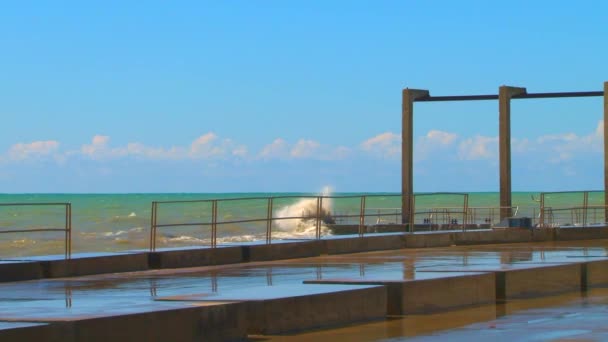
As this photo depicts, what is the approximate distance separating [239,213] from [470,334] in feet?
330

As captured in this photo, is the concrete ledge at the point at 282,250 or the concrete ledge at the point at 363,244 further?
the concrete ledge at the point at 363,244

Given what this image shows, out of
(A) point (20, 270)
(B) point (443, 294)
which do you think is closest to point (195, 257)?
(A) point (20, 270)

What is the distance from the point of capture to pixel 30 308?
427 inches

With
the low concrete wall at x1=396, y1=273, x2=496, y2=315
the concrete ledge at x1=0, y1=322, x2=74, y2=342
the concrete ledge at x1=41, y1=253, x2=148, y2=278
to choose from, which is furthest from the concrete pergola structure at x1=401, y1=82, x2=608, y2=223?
the concrete ledge at x1=0, y1=322, x2=74, y2=342

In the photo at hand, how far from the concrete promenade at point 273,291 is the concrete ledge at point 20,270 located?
19mm

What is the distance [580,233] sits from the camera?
31.7 m

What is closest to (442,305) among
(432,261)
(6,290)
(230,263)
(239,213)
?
(6,290)

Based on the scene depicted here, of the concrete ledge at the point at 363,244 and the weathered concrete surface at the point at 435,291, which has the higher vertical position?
the concrete ledge at the point at 363,244

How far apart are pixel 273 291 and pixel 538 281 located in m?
4.75

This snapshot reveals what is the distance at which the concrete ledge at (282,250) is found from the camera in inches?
850

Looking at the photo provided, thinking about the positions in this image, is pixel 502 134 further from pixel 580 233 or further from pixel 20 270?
pixel 20 270

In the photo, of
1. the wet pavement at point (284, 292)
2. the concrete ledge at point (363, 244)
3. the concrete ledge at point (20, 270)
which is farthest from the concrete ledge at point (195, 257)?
the concrete ledge at point (363, 244)

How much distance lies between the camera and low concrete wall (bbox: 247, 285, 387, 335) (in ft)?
35.9

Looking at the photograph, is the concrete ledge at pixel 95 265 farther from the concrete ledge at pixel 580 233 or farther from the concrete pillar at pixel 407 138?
the concrete pillar at pixel 407 138
